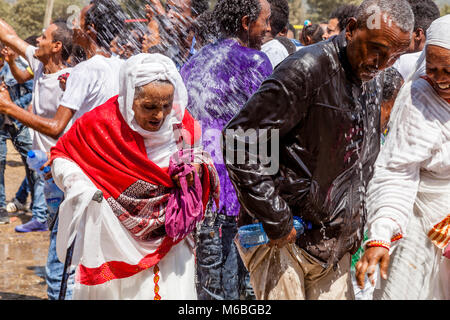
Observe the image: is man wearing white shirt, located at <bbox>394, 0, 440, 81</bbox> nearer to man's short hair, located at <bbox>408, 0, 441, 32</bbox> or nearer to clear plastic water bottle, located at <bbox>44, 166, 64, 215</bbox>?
man's short hair, located at <bbox>408, 0, 441, 32</bbox>

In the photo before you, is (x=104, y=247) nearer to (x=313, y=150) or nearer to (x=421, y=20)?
(x=313, y=150)

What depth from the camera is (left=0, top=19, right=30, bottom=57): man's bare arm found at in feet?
19.9

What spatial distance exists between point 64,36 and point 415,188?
3.54 metres

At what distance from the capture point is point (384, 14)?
3.00 m

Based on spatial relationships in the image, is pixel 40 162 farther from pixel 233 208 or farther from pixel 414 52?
pixel 414 52

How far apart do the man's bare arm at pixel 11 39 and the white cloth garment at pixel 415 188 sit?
3.90 meters

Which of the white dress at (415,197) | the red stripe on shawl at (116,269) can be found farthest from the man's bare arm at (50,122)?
the white dress at (415,197)

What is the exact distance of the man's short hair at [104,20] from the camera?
213 inches

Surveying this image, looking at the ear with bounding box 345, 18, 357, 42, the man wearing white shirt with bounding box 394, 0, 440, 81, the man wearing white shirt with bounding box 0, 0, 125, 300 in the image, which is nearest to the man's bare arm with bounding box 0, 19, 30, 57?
the man wearing white shirt with bounding box 0, 0, 125, 300

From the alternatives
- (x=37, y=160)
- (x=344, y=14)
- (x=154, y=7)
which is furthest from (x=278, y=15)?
(x=37, y=160)

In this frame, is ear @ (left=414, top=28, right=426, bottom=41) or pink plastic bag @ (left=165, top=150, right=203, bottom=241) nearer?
pink plastic bag @ (left=165, top=150, right=203, bottom=241)

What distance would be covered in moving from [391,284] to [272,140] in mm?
1062

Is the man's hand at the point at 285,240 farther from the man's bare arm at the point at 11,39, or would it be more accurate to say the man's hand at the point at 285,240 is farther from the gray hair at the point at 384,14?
the man's bare arm at the point at 11,39
